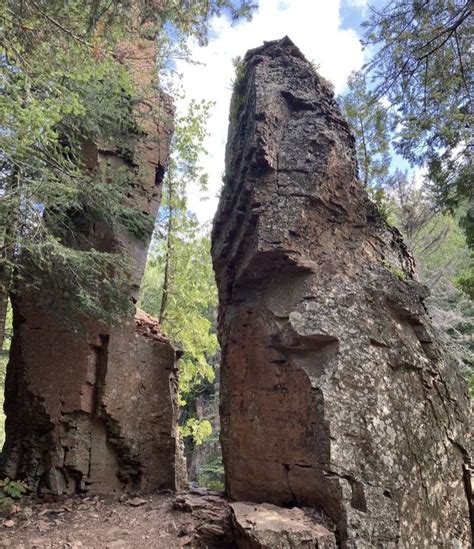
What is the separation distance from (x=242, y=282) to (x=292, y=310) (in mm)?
1251

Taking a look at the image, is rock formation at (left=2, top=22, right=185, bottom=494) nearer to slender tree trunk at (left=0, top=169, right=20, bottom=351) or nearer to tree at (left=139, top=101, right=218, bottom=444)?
slender tree trunk at (left=0, top=169, right=20, bottom=351)

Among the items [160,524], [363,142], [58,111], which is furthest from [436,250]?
[58,111]

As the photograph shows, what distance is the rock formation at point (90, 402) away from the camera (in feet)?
26.0

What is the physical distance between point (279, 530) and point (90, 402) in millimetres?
4591

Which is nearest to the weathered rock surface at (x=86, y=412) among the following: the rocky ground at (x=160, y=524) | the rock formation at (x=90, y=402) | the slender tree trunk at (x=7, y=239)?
the rock formation at (x=90, y=402)

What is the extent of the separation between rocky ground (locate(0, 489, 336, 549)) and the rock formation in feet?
1.93

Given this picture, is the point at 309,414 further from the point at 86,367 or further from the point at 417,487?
the point at 86,367

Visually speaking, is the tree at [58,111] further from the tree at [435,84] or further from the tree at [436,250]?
the tree at [436,250]

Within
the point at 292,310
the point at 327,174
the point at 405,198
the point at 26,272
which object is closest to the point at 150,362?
the point at 26,272

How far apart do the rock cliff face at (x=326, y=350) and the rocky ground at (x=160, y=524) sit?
0.40 m

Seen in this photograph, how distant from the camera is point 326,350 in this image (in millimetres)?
6195

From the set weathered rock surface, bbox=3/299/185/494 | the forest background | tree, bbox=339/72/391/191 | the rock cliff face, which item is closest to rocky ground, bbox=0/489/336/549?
the rock cliff face

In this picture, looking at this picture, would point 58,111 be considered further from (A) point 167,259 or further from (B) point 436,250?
(B) point 436,250

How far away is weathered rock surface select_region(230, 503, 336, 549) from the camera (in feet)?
15.7
